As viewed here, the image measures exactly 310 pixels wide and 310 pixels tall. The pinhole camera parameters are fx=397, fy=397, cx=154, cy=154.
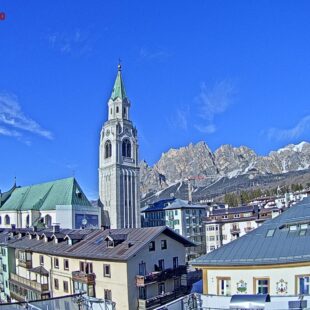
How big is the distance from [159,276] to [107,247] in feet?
18.6

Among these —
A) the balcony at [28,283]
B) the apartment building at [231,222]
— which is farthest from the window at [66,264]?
the apartment building at [231,222]

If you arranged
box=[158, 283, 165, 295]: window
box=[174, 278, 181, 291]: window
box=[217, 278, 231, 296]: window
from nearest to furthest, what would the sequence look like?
1. box=[217, 278, 231, 296]: window
2. box=[158, 283, 165, 295]: window
3. box=[174, 278, 181, 291]: window

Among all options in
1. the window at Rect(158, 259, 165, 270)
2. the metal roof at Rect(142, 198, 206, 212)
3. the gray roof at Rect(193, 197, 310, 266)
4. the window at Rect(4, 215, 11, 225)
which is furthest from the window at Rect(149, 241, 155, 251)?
the window at Rect(4, 215, 11, 225)

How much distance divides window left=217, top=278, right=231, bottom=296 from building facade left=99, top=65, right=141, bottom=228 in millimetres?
86011

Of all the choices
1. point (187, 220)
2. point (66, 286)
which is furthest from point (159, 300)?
point (187, 220)

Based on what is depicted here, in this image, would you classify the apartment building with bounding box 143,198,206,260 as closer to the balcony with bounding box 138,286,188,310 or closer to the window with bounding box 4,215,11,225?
the window with bounding box 4,215,11,225

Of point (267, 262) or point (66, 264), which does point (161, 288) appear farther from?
point (267, 262)

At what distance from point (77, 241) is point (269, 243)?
2542 cm

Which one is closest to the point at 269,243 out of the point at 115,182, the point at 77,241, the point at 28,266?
the point at 77,241

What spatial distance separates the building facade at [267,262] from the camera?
21.4 meters

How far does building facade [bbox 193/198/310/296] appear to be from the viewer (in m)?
21.4

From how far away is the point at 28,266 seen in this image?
48.4 m

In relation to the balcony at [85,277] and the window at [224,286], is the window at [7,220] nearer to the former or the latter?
the balcony at [85,277]

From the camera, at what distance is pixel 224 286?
23.4m
